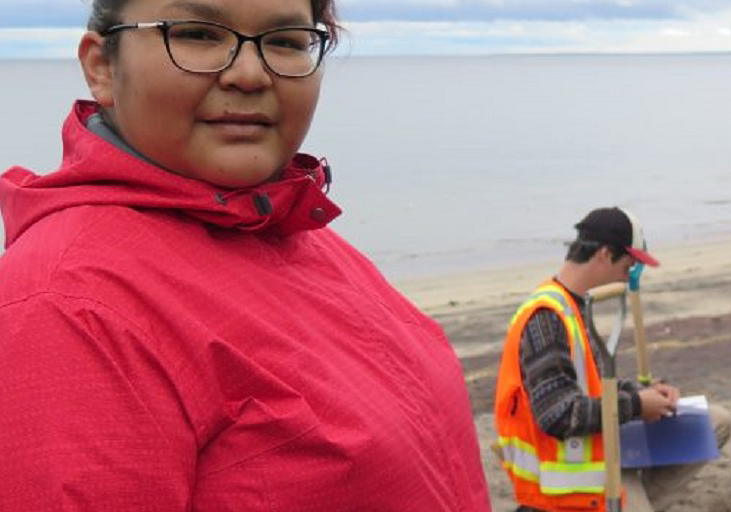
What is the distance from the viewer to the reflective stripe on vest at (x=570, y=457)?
491cm

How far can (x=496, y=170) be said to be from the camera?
4009 centimetres

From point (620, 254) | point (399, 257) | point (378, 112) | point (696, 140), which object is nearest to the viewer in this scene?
point (620, 254)

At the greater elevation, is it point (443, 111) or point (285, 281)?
point (285, 281)

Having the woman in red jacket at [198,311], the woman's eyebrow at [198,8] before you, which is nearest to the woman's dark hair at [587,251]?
the woman in red jacket at [198,311]

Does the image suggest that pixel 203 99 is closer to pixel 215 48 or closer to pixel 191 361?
pixel 215 48

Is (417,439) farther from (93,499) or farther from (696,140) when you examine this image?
(696,140)

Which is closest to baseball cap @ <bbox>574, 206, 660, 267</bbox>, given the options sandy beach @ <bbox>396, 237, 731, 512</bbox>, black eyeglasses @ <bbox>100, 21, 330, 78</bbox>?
sandy beach @ <bbox>396, 237, 731, 512</bbox>

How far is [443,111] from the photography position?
79.5 meters

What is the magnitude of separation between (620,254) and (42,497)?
4.08 meters

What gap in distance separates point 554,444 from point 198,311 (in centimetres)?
349

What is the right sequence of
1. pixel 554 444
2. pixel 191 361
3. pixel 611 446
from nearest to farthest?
pixel 191 361 → pixel 611 446 → pixel 554 444

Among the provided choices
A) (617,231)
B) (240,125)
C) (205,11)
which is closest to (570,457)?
(617,231)

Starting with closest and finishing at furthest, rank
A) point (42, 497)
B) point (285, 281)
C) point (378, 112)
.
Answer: point (42, 497), point (285, 281), point (378, 112)

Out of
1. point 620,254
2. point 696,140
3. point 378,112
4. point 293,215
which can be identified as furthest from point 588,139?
point 293,215
